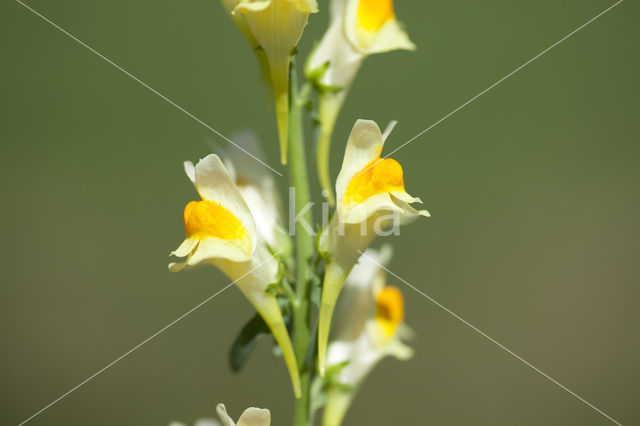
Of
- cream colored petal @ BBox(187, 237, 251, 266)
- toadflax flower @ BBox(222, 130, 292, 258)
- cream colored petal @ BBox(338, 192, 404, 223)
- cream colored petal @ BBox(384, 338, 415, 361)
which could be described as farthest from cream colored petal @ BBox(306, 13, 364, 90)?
cream colored petal @ BBox(384, 338, 415, 361)

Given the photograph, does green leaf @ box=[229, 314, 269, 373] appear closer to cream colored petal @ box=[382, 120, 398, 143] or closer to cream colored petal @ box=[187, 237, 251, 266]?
cream colored petal @ box=[187, 237, 251, 266]

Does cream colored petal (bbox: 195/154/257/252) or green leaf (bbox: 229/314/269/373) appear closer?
cream colored petal (bbox: 195/154/257/252)

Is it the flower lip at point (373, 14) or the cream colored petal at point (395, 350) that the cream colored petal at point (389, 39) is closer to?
the flower lip at point (373, 14)

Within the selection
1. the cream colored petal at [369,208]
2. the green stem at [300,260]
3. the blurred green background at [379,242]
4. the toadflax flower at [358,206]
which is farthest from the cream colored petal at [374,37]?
the blurred green background at [379,242]

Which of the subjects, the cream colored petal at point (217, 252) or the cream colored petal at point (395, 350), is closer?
the cream colored petal at point (217, 252)

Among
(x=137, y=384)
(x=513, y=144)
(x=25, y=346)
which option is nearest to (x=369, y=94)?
(x=513, y=144)

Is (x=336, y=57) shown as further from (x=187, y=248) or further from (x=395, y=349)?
(x=395, y=349)
